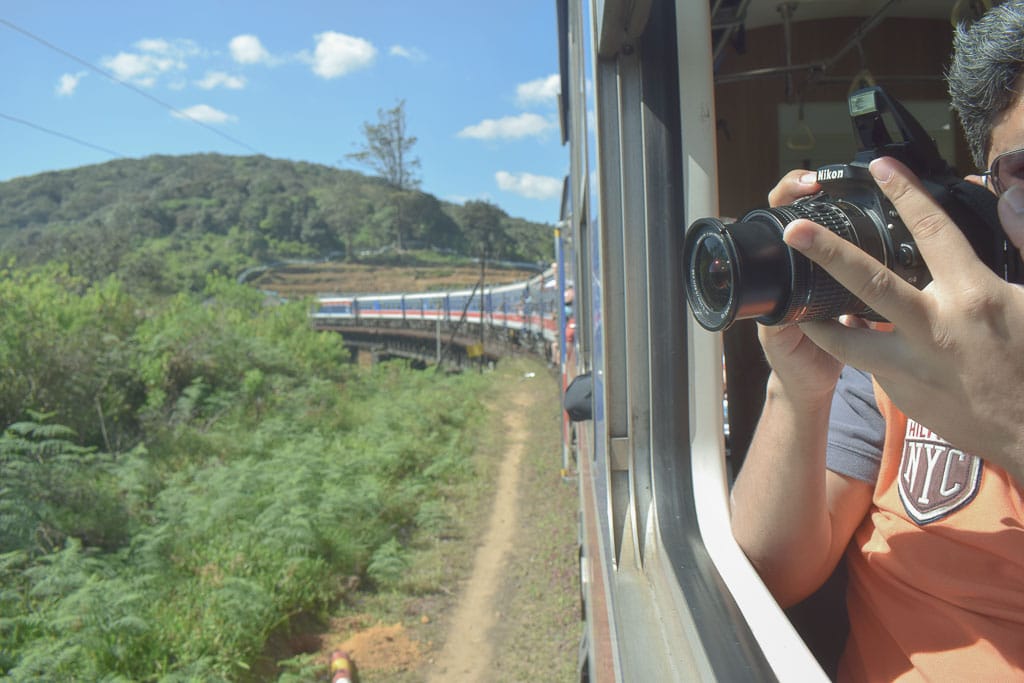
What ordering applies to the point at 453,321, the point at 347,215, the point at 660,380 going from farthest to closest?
1. the point at 347,215
2. the point at 453,321
3. the point at 660,380

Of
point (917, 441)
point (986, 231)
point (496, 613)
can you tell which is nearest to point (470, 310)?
point (496, 613)

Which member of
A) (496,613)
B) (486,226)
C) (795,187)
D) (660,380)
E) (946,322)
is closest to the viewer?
(946,322)

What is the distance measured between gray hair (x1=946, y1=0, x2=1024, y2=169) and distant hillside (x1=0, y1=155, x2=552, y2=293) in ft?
152

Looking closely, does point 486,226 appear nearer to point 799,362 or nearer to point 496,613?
point 496,613

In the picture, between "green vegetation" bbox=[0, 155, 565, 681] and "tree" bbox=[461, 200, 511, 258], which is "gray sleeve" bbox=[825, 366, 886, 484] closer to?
"green vegetation" bbox=[0, 155, 565, 681]

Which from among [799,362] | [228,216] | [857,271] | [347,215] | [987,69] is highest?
[228,216]

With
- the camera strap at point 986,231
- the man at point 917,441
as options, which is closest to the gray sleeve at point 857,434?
the man at point 917,441

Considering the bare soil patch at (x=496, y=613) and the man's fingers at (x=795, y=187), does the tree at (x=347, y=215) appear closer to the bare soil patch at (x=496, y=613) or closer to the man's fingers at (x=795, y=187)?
the bare soil patch at (x=496, y=613)

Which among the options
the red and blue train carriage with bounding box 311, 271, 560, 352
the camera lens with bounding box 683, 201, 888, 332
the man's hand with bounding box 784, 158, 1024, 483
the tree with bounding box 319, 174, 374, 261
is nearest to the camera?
the man's hand with bounding box 784, 158, 1024, 483

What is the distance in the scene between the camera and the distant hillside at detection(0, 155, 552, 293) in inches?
2283

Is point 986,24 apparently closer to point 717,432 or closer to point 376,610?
point 717,432

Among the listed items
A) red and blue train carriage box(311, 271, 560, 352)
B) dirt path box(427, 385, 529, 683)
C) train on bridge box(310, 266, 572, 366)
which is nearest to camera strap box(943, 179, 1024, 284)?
dirt path box(427, 385, 529, 683)

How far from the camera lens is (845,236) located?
0.71 meters

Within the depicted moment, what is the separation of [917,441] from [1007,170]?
1.61 feet
